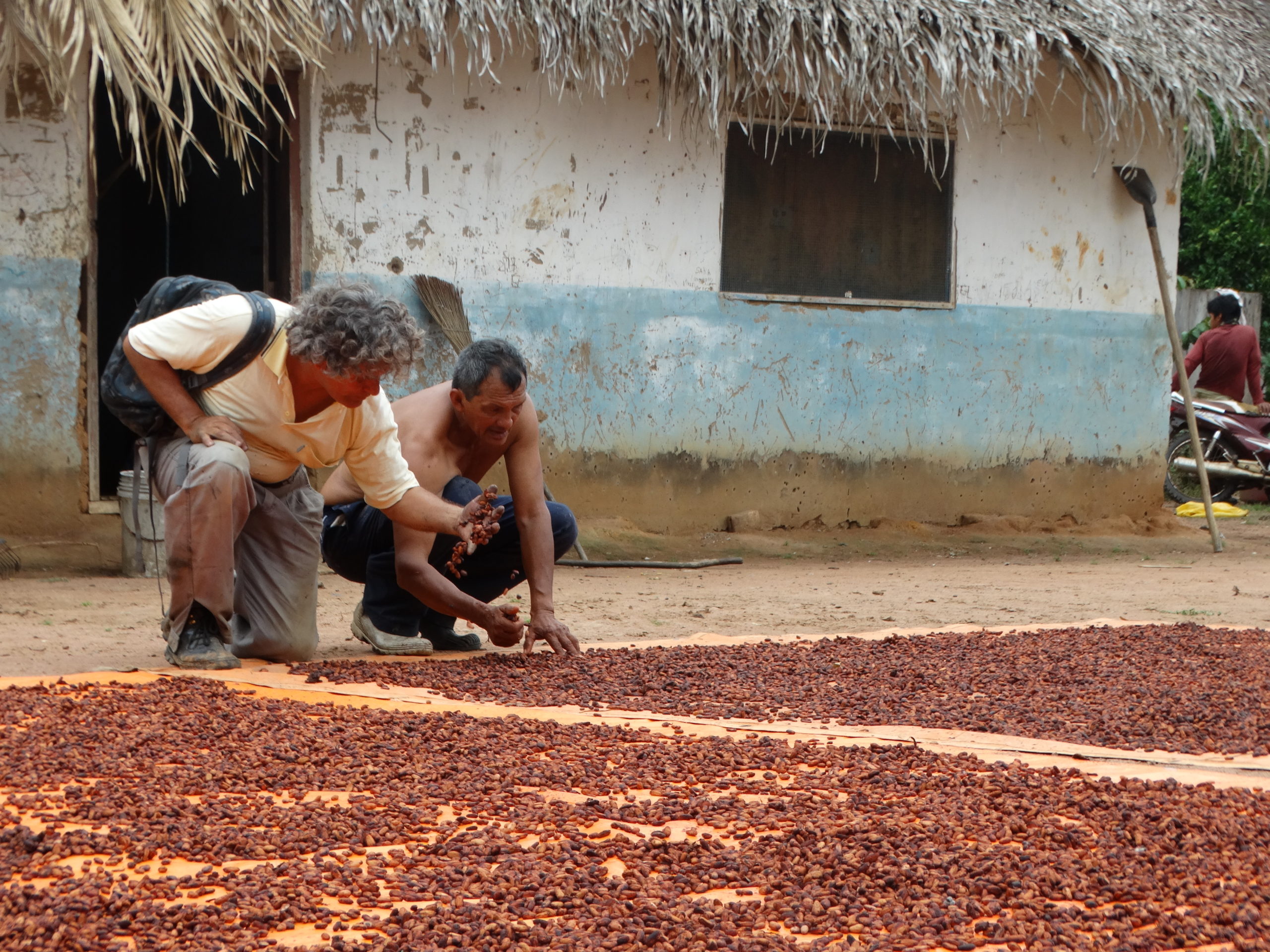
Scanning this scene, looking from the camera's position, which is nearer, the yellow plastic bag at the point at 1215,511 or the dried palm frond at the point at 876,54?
the dried palm frond at the point at 876,54

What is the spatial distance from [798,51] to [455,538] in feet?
13.0

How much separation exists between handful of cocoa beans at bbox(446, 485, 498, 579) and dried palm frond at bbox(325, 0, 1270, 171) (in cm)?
336

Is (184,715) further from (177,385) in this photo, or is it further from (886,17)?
(886,17)

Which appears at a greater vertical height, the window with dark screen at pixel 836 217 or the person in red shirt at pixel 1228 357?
the window with dark screen at pixel 836 217

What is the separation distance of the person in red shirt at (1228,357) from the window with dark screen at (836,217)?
295cm

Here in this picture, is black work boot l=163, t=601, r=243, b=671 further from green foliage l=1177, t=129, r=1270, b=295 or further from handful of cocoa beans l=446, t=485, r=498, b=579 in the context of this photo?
green foliage l=1177, t=129, r=1270, b=295

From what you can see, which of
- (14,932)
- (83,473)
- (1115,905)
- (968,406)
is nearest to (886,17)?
(968,406)

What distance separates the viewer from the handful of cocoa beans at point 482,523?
3.18 m

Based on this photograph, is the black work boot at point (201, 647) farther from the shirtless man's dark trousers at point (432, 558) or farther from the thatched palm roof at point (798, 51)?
the thatched palm roof at point (798, 51)

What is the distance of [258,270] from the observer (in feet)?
26.2

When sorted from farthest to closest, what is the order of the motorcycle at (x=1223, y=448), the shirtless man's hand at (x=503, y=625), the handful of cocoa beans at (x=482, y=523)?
the motorcycle at (x=1223, y=448) → the shirtless man's hand at (x=503, y=625) → the handful of cocoa beans at (x=482, y=523)

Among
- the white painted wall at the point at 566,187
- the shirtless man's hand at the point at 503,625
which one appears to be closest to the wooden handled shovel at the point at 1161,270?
the white painted wall at the point at 566,187

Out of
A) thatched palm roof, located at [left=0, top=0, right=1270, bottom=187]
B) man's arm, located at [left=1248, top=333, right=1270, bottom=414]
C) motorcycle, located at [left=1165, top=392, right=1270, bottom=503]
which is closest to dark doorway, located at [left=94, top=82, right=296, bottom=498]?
thatched palm roof, located at [left=0, top=0, right=1270, bottom=187]

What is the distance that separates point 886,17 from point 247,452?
15.0 ft
